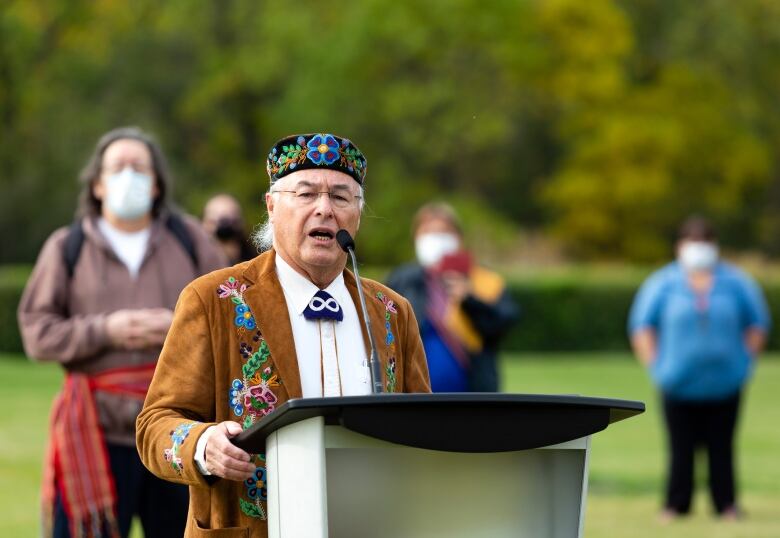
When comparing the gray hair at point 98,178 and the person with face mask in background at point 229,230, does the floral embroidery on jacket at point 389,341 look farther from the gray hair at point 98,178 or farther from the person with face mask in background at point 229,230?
the person with face mask in background at point 229,230

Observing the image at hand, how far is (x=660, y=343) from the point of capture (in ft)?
39.2

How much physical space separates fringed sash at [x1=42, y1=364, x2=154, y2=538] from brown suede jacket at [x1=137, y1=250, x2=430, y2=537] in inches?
97.4

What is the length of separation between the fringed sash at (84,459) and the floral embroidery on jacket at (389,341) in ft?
7.95

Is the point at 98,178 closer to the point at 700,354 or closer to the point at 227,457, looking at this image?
the point at 227,457

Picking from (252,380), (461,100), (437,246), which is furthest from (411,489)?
(461,100)

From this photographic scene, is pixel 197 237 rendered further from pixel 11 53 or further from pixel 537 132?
pixel 537 132

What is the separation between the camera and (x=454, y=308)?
990cm

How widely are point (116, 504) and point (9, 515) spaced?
523cm

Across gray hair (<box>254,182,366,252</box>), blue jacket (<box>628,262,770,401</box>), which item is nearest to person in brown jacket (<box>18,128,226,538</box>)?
gray hair (<box>254,182,366,252</box>)

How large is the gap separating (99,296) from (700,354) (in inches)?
250

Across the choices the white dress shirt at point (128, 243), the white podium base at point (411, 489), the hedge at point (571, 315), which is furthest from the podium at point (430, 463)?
the hedge at point (571, 315)

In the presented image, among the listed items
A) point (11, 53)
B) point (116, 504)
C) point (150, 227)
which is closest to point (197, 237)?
point (150, 227)

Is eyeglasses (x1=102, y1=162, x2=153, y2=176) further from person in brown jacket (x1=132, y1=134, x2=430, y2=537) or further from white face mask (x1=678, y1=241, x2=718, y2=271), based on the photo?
white face mask (x1=678, y1=241, x2=718, y2=271)

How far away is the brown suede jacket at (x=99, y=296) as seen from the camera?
245 inches
